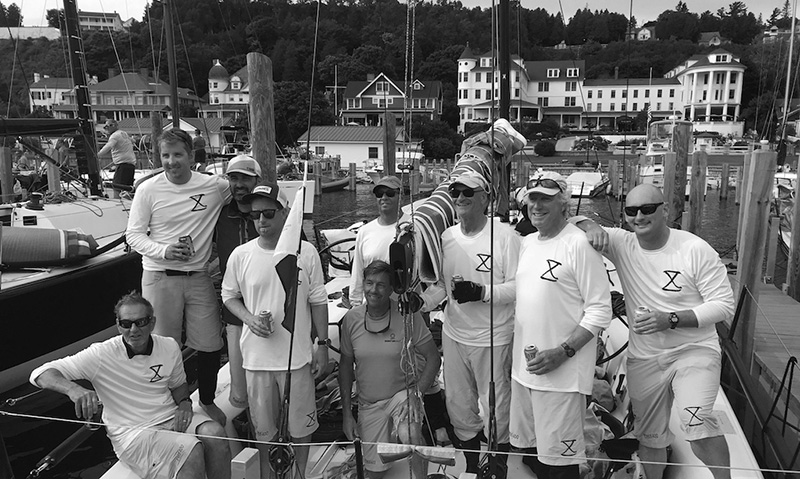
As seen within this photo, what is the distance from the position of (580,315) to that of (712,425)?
33.1 inches

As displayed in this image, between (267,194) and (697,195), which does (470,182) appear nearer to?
(267,194)

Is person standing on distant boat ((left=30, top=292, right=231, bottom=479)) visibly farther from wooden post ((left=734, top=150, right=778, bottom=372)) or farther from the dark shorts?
the dark shorts

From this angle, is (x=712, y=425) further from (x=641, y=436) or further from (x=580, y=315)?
(x=580, y=315)

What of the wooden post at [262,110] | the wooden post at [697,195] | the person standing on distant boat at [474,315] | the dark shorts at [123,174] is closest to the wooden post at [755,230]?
the person standing on distant boat at [474,315]

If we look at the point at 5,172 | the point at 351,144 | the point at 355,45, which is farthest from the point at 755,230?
the point at 351,144

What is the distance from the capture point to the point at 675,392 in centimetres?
317

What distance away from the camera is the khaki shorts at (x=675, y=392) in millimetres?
3061

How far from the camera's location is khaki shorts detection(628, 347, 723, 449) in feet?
10.0

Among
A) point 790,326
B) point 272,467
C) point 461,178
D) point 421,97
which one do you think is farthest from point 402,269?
point 421,97

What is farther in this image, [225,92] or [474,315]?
[225,92]

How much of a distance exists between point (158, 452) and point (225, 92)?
208ft

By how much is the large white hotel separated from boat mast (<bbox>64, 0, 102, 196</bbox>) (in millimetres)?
57506

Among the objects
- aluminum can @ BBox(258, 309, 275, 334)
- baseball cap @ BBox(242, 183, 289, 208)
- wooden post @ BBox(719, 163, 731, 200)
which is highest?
baseball cap @ BBox(242, 183, 289, 208)

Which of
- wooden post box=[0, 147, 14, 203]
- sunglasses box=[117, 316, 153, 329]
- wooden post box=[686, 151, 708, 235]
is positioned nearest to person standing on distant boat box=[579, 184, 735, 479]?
sunglasses box=[117, 316, 153, 329]
